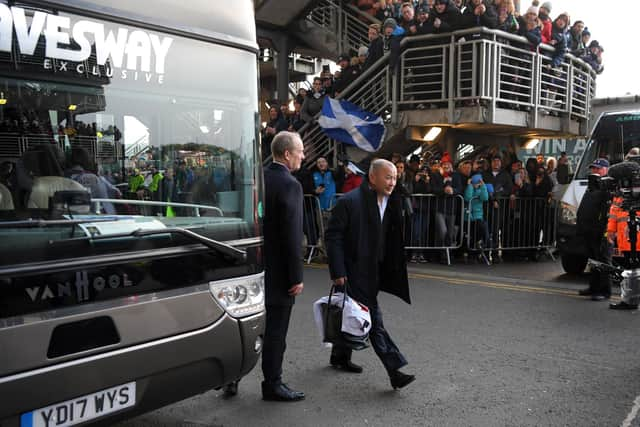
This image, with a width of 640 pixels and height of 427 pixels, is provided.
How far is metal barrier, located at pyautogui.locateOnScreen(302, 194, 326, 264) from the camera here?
1046 cm

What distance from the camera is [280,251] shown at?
3799 mm

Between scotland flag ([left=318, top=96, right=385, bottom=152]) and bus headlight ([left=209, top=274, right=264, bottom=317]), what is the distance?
8.72 meters

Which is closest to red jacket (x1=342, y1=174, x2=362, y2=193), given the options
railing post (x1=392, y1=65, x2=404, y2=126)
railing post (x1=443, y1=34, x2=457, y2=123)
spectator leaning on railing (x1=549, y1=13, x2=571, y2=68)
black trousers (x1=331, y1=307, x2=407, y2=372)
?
railing post (x1=392, y1=65, x2=404, y2=126)

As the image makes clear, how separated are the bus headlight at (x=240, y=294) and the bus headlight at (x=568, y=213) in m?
6.25

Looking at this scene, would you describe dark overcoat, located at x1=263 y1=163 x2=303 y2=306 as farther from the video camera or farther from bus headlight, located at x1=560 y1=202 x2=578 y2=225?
bus headlight, located at x1=560 y1=202 x2=578 y2=225

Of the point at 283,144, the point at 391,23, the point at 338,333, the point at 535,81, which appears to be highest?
the point at 391,23

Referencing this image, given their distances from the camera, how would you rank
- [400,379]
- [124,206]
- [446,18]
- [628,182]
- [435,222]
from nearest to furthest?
[124,206] < [400,379] < [628,182] < [435,222] < [446,18]

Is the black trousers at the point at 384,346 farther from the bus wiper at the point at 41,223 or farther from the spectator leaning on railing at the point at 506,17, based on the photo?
the spectator leaning on railing at the point at 506,17

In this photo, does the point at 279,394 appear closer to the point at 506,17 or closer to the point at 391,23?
the point at 391,23

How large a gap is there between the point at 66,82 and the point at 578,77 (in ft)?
43.5

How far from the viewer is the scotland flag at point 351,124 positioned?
38.7ft

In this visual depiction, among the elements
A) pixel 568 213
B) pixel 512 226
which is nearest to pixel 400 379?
pixel 568 213

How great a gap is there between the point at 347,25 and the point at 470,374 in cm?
1417

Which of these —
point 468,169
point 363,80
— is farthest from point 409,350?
point 363,80
